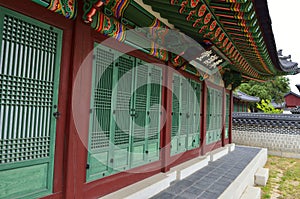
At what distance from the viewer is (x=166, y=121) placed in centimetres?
396

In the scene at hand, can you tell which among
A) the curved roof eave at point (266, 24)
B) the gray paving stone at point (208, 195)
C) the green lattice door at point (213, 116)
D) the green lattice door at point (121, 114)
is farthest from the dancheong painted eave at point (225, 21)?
the gray paving stone at point (208, 195)

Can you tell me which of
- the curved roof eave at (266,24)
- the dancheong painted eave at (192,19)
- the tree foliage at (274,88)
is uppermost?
the tree foliage at (274,88)

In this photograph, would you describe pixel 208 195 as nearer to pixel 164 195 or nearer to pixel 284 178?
pixel 164 195

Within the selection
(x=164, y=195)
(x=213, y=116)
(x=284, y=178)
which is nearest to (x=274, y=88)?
(x=284, y=178)

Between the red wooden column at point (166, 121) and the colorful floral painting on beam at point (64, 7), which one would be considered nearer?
the colorful floral painting on beam at point (64, 7)

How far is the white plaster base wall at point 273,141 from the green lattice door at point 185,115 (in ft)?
21.5

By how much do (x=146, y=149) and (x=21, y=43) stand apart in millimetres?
2392

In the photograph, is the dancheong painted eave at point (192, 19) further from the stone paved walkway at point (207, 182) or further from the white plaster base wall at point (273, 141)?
the white plaster base wall at point (273, 141)

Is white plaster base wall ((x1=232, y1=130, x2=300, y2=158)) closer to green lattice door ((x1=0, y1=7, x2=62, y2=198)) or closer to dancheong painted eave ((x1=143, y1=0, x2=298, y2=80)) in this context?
dancheong painted eave ((x1=143, y1=0, x2=298, y2=80))

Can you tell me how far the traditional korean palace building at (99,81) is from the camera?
5.99 ft

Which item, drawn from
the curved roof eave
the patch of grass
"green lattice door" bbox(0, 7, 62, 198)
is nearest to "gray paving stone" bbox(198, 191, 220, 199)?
the patch of grass

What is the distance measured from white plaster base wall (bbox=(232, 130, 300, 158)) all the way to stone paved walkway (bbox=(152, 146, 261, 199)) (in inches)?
206

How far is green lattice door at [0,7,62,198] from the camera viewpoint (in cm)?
173

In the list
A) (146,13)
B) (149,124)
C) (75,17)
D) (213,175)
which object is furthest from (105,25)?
(213,175)
